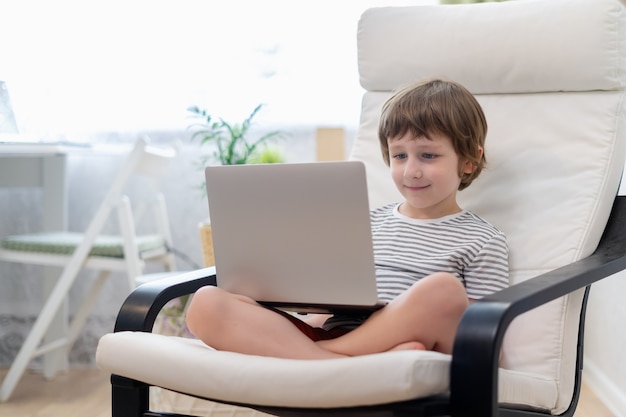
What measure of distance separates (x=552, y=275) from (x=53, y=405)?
1.75 metres

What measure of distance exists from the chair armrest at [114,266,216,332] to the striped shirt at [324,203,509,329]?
0.26 metres

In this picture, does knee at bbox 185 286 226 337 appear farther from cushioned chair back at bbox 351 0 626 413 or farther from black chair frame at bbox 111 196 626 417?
cushioned chair back at bbox 351 0 626 413

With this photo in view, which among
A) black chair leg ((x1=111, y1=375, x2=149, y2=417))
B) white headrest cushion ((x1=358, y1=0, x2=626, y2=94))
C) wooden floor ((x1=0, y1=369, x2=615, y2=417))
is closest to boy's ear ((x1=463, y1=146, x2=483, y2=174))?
white headrest cushion ((x1=358, y1=0, x2=626, y2=94))

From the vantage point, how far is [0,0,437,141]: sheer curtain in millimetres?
2828

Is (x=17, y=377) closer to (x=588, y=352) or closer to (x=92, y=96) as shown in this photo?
(x=92, y=96)

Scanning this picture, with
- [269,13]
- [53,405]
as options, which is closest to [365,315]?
[53,405]

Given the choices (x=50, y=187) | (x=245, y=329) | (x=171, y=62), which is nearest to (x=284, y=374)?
(x=245, y=329)

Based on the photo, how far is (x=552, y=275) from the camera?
3.72ft

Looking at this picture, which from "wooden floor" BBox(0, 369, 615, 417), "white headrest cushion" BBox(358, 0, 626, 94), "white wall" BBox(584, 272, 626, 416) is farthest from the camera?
"wooden floor" BBox(0, 369, 615, 417)

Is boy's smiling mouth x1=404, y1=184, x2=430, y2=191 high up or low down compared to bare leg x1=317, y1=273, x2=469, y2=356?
up

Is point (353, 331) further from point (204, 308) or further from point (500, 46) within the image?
point (500, 46)

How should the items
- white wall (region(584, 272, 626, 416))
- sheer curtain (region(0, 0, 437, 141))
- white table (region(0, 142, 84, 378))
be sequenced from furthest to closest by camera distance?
sheer curtain (region(0, 0, 437, 141)), white table (region(0, 142, 84, 378)), white wall (region(584, 272, 626, 416))

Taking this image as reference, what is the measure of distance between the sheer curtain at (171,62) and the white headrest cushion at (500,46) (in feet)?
3.68

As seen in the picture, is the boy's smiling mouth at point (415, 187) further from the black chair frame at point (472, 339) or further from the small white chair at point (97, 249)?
the small white chair at point (97, 249)
